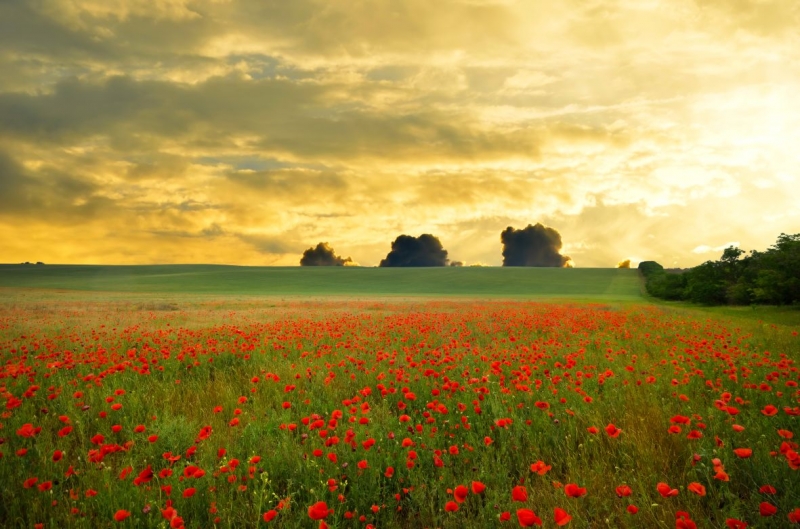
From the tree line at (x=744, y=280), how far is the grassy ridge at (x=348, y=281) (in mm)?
14751

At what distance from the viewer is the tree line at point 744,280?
27.7 metres

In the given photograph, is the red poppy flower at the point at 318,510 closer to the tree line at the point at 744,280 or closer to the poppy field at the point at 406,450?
the poppy field at the point at 406,450

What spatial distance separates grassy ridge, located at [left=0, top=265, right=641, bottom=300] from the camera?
2640 inches

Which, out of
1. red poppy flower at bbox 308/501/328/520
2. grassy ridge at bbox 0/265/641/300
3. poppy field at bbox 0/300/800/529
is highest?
grassy ridge at bbox 0/265/641/300

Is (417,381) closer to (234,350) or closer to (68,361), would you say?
(234,350)

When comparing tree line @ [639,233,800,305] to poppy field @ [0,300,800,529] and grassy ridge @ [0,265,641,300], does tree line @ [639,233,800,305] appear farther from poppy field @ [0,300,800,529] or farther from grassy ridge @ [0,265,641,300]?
poppy field @ [0,300,800,529]

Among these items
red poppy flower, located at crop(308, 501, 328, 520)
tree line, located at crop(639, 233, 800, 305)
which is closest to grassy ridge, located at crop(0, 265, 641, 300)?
tree line, located at crop(639, 233, 800, 305)

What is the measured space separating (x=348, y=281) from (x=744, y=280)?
198 feet

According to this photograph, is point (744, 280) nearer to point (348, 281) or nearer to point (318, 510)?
point (318, 510)

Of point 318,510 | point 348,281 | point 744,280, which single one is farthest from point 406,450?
point 348,281

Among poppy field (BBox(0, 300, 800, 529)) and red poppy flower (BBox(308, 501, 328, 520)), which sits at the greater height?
red poppy flower (BBox(308, 501, 328, 520))

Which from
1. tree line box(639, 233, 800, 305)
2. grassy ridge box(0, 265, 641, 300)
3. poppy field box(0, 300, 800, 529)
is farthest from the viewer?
grassy ridge box(0, 265, 641, 300)

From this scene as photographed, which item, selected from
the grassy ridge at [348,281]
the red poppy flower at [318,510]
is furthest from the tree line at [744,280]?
the red poppy flower at [318,510]

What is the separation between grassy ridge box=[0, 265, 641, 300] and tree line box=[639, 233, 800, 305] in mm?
14751
